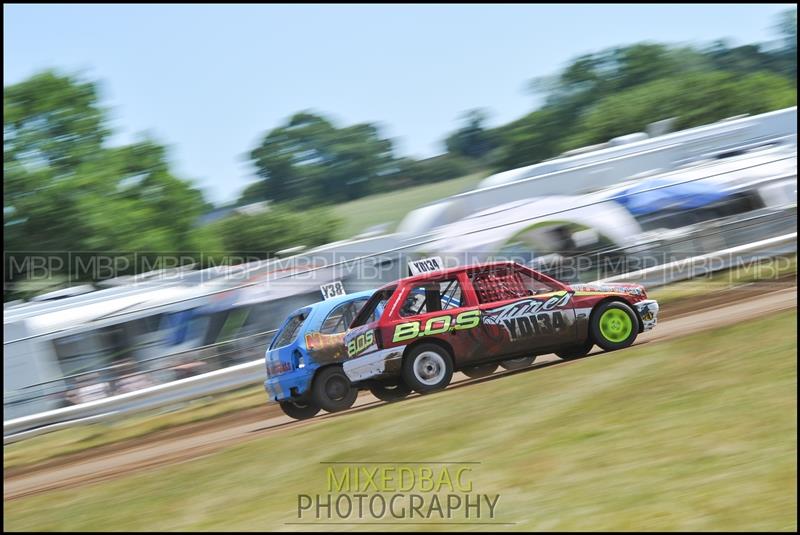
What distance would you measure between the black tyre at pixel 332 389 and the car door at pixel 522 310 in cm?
Answer: 142

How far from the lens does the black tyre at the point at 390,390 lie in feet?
28.9

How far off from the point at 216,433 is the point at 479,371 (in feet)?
12.0

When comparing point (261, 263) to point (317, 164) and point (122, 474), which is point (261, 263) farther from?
point (317, 164)

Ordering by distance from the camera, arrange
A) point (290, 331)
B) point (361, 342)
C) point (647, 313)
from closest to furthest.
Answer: point (647, 313) → point (361, 342) → point (290, 331)

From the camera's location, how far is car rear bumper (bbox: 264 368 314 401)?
8695mm

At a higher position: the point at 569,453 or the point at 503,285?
the point at 503,285

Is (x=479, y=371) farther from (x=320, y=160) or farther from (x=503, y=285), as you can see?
(x=320, y=160)

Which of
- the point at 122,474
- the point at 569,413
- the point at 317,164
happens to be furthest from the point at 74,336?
the point at 317,164

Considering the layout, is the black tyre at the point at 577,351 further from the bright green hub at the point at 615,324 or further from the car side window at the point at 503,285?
the car side window at the point at 503,285

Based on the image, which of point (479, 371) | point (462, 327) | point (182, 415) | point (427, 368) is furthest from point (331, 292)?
point (182, 415)

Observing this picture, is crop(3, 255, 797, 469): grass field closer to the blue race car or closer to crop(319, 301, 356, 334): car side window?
the blue race car

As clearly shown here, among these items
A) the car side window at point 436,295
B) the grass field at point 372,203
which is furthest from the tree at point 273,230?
the car side window at point 436,295

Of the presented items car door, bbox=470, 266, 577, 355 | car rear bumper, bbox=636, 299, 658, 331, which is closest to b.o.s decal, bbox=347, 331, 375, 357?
car door, bbox=470, 266, 577, 355

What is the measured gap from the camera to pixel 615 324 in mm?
8250
